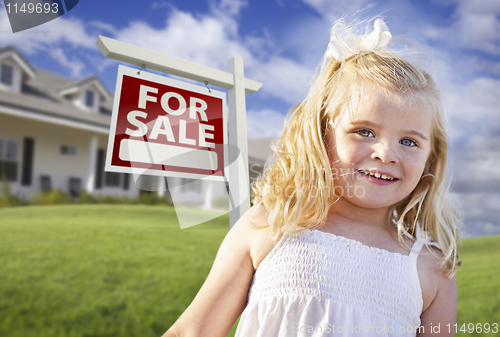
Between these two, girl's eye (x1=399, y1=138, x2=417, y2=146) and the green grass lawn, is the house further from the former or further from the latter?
girl's eye (x1=399, y1=138, x2=417, y2=146)

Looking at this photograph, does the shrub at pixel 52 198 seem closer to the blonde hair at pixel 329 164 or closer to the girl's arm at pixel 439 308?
the blonde hair at pixel 329 164

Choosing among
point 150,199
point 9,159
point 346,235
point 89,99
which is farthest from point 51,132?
point 346,235

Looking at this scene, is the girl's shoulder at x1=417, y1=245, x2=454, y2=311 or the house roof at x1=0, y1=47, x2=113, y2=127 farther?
the house roof at x1=0, y1=47, x2=113, y2=127

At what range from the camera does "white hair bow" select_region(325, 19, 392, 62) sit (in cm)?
97

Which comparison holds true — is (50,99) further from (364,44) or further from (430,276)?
(430,276)

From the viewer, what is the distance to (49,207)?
844cm

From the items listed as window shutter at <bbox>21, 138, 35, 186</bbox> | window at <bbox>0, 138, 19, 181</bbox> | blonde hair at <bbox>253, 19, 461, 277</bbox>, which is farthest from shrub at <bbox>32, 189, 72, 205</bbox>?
blonde hair at <bbox>253, 19, 461, 277</bbox>

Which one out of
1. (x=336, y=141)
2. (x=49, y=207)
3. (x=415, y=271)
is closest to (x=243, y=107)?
(x=336, y=141)

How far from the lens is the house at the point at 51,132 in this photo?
7961 millimetres

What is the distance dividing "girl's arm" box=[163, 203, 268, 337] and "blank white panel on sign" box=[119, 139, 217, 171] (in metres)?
0.76

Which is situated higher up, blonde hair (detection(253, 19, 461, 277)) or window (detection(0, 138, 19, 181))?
window (detection(0, 138, 19, 181))

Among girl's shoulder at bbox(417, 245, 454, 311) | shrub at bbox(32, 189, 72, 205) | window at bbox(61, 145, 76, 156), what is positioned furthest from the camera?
window at bbox(61, 145, 76, 156)

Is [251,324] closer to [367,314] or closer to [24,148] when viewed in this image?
[367,314]

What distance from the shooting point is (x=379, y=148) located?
0.81 m
